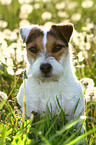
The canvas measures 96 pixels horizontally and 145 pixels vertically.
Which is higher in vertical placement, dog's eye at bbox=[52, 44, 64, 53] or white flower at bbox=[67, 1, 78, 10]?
white flower at bbox=[67, 1, 78, 10]

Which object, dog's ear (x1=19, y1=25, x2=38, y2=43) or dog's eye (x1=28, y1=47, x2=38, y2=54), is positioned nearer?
dog's eye (x1=28, y1=47, x2=38, y2=54)

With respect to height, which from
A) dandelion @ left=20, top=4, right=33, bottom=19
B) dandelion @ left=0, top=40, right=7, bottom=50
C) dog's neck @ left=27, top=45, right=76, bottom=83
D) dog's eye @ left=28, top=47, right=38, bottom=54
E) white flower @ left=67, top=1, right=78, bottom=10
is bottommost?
dog's neck @ left=27, top=45, right=76, bottom=83

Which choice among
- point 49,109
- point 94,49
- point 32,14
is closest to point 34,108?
point 49,109

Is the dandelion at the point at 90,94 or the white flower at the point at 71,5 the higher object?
the white flower at the point at 71,5

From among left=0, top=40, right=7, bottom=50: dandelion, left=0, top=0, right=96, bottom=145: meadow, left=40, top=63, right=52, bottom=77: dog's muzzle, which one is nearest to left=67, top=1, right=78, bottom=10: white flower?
left=0, top=0, right=96, bottom=145: meadow

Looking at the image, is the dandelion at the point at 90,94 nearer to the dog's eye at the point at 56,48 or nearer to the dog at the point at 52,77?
the dog at the point at 52,77

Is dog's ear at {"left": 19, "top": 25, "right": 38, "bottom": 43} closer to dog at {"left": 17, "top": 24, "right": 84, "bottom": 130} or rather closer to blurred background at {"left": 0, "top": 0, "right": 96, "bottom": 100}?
dog at {"left": 17, "top": 24, "right": 84, "bottom": 130}

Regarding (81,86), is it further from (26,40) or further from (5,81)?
(5,81)

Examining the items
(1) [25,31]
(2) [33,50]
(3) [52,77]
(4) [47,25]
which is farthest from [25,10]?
(3) [52,77]

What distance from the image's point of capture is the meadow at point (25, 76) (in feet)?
12.2

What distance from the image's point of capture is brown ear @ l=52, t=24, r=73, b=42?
500 centimetres

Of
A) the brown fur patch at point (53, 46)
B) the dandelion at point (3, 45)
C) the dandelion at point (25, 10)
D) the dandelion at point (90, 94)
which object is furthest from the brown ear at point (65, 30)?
the dandelion at point (25, 10)

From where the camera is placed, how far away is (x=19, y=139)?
11.7 feet

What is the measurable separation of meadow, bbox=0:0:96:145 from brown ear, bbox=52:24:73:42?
188 millimetres
